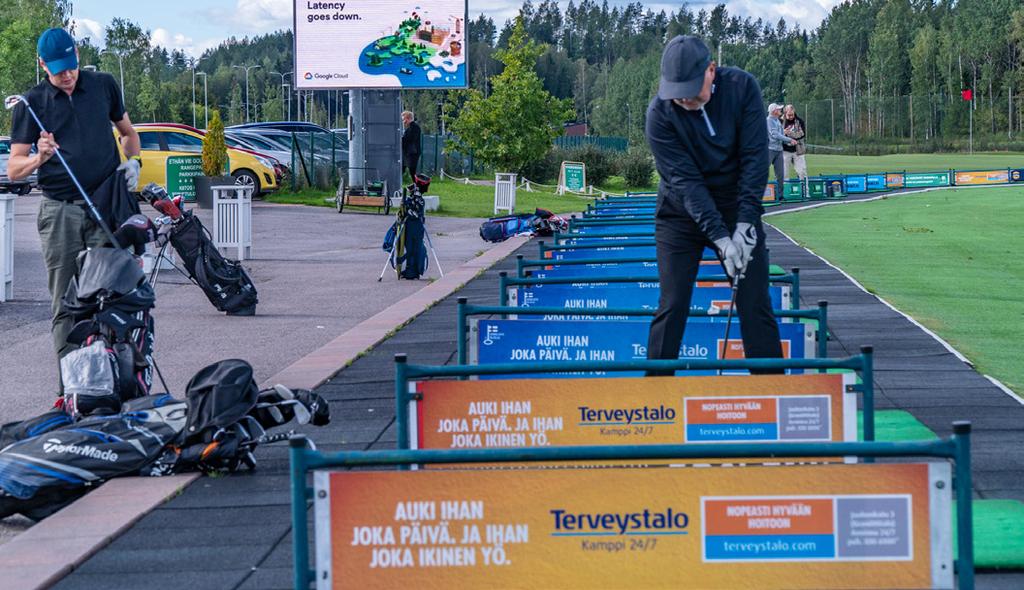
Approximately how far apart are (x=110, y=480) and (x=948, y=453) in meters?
4.29

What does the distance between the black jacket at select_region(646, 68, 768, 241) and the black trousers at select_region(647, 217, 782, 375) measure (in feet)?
0.60

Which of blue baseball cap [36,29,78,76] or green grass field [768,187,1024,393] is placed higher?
blue baseball cap [36,29,78,76]

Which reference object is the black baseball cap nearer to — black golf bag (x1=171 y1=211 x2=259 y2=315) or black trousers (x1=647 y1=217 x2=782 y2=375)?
black trousers (x1=647 y1=217 x2=782 y2=375)

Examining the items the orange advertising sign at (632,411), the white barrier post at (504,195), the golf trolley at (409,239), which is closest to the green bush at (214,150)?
the white barrier post at (504,195)

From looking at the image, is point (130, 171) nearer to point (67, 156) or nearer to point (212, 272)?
point (67, 156)

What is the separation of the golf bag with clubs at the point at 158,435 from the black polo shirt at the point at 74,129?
1.55 metres

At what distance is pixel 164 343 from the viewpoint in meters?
11.9

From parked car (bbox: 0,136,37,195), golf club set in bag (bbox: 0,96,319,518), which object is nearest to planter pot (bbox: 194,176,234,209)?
parked car (bbox: 0,136,37,195)

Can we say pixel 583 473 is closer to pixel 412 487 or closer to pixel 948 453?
pixel 412 487

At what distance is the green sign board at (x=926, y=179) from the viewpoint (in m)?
48.5

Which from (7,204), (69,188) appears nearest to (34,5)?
(7,204)

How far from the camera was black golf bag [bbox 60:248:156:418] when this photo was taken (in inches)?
292

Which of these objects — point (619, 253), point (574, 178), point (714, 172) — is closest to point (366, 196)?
point (574, 178)

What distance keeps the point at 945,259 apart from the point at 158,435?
1500cm
